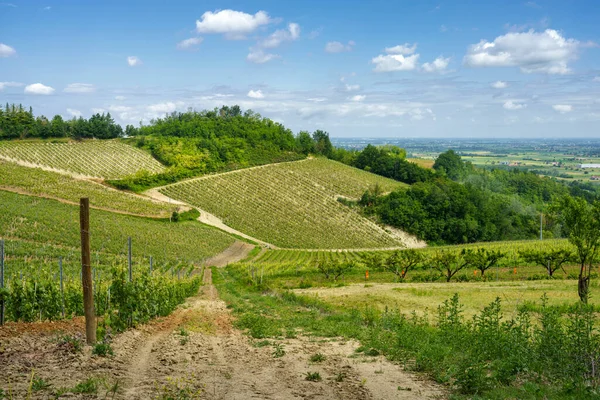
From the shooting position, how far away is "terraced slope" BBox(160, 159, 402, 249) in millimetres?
76875

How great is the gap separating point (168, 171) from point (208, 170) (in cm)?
1072

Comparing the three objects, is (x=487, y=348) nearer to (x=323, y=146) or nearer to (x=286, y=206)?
(x=286, y=206)

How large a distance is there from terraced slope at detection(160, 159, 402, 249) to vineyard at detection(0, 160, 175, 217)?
952 centimetres

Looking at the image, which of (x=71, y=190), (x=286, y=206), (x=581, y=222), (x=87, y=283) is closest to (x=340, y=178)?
(x=286, y=206)

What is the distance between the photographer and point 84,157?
95.3 m

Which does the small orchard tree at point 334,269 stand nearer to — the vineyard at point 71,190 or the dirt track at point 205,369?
the dirt track at point 205,369

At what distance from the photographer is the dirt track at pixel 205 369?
29.8 feet

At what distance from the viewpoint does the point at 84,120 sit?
119938mm

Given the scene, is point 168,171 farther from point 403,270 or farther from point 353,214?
point 403,270

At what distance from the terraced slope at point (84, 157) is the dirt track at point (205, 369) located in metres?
82.2

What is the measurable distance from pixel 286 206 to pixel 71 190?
33181 millimetres

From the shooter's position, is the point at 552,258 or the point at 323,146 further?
the point at 323,146

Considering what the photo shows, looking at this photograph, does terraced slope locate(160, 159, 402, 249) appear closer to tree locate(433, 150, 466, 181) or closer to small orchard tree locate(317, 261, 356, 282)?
small orchard tree locate(317, 261, 356, 282)

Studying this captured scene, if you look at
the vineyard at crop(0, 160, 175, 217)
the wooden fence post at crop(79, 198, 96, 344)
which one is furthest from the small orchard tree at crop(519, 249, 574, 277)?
the vineyard at crop(0, 160, 175, 217)
